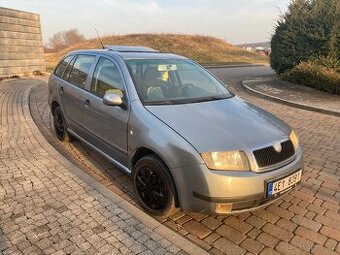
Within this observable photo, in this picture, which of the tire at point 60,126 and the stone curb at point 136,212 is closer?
the stone curb at point 136,212

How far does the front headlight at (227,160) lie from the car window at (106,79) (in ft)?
5.01

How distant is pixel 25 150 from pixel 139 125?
8.90ft

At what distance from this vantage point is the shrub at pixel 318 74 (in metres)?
11.9

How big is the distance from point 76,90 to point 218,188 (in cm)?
302

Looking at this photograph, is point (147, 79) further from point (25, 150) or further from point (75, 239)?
point (25, 150)

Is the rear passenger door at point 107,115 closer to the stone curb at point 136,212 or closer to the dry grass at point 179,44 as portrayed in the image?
the stone curb at point 136,212

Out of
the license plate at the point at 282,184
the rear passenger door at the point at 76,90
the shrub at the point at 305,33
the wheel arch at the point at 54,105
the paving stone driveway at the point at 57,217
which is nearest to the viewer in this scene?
the paving stone driveway at the point at 57,217

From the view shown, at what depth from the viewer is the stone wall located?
14172 mm

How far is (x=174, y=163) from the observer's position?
3273 mm

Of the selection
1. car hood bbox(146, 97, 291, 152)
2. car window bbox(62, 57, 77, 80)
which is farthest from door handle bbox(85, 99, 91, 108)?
car hood bbox(146, 97, 291, 152)

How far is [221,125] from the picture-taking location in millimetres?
3541

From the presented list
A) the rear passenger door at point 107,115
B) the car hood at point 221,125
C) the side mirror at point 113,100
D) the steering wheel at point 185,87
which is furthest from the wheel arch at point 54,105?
the car hood at point 221,125

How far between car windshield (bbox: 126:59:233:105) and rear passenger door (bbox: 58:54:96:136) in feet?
3.23

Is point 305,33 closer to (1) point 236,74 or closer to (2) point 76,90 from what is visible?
(1) point 236,74
